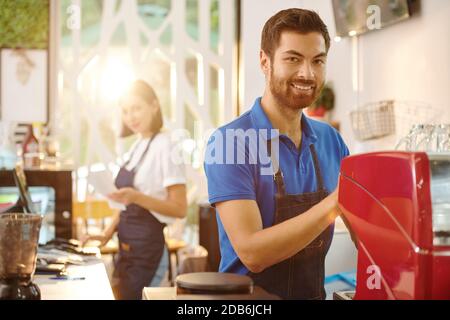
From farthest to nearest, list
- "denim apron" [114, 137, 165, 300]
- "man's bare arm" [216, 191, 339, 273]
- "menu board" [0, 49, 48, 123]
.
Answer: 1. "menu board" [0, 49, 48, 123]
2. "denim apron" [114, 137, 165, 300]
3. "man's bare arm" [216, 191, 339, 273]

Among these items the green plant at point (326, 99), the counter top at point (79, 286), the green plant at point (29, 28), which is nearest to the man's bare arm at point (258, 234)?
the counter top at point (79, 286)

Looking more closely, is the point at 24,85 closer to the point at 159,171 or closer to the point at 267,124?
the point at 159,171

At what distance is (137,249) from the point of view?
8.29ft

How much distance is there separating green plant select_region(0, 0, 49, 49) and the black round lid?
253cm

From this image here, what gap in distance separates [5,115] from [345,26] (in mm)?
2356

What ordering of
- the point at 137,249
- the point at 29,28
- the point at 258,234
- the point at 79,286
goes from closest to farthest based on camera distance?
the point at 258,234 → the point at 79,286 → the point at 137,249 → the point at 29,28

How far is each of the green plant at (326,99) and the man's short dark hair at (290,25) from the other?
1004 mm

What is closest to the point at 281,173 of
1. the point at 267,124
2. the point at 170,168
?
the point at 267,124

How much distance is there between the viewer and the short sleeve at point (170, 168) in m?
2.54

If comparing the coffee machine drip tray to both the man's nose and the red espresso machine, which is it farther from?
the man's nose

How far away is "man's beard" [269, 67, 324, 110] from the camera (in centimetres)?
151

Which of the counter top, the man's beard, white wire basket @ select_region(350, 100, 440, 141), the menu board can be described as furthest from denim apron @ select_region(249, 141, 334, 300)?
the menu board

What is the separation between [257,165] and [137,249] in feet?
3.82
